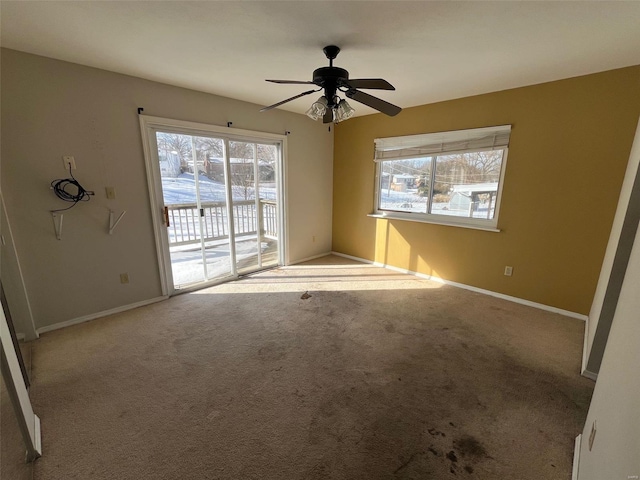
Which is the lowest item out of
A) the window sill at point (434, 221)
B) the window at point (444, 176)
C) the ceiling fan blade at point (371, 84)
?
the window sill at point (434, 221)

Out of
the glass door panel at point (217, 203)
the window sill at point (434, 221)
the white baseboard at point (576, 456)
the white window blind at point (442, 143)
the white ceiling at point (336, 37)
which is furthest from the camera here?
the window sill at point (434, 221)

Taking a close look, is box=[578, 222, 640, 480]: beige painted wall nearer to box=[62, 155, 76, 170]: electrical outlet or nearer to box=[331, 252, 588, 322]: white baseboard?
box=[331, 252, 588, 322]: white baseboard

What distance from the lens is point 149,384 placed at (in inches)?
76.4

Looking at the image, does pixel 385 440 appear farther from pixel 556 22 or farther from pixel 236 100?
pixel 236 100

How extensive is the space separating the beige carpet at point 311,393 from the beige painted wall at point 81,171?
1.14 feet

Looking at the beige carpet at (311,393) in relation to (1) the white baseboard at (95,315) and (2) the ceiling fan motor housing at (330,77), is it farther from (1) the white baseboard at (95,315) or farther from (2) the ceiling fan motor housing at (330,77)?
(2) the ceiling fan motor housing at (330,77)

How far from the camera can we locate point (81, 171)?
101 inches

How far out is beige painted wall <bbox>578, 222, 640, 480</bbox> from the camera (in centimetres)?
76

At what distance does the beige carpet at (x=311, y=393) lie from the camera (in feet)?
4.68

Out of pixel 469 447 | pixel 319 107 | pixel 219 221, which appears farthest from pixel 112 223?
pixel 469 447

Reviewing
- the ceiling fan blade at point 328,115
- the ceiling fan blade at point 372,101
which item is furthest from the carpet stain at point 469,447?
the ceiling fan blade at point 328,115

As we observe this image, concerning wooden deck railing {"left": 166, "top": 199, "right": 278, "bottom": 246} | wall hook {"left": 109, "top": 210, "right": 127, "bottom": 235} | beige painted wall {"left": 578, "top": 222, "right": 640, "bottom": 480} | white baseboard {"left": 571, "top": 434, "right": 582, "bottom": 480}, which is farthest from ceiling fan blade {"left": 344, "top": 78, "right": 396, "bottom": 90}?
wall hook {"left": 109, "top": 210, "right": 127, "bottom": 235}

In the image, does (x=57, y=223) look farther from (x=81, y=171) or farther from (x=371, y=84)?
(x=371, y=84)

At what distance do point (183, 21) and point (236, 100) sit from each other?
179cm
